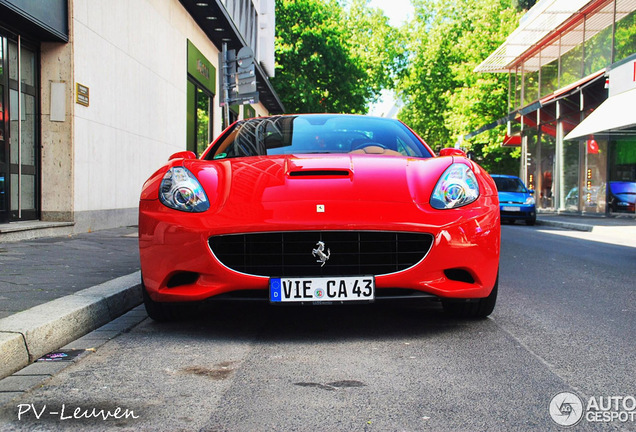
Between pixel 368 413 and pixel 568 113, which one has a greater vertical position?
pixel 568 113

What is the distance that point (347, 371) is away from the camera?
3129mm

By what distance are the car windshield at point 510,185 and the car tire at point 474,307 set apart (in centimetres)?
1614

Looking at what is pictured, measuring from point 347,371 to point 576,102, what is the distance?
23.9 m

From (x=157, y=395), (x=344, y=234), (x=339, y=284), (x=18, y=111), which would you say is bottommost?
(x=157, y=395)

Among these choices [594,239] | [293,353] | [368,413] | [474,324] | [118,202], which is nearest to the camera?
[368,413]

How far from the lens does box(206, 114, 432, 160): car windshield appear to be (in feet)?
15.6

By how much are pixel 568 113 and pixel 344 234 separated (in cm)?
2415

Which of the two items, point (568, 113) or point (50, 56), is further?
point (568, 113)

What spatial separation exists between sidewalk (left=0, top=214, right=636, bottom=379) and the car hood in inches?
511

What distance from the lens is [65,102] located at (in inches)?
375

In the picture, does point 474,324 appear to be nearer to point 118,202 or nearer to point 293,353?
point 293,353

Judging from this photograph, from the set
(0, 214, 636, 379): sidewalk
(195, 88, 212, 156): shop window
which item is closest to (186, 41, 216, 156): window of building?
(195, 88, 212, 156): shop window

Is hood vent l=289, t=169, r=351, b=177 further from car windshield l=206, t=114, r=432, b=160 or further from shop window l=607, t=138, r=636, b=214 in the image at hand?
shop window l=607, t=138, r=636, b=214

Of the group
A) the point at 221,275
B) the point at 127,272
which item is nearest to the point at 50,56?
the point at 127,272
